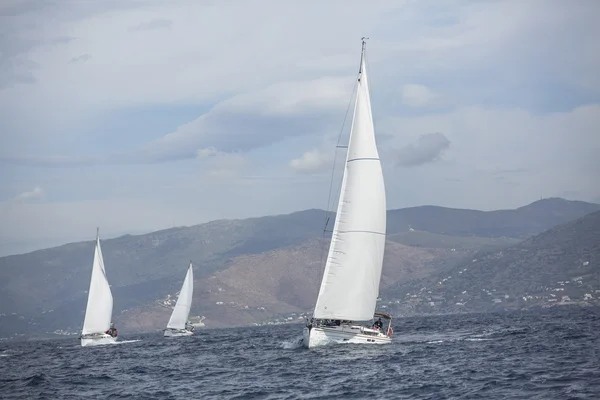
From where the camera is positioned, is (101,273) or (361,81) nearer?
(361,81)

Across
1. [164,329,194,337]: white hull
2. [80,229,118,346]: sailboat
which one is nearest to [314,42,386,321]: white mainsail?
[80,229,118,346]: sailboat

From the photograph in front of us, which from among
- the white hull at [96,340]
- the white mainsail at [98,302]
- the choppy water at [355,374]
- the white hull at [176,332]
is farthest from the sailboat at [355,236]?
the white hull at [176,332]

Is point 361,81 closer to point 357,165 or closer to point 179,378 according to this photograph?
point 357,165

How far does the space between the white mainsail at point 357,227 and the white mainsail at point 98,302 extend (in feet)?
182

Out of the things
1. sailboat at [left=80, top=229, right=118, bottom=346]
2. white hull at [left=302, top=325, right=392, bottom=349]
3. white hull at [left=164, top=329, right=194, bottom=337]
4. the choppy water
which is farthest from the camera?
white hull at [left=164, top=329, right=194, bottom=337]

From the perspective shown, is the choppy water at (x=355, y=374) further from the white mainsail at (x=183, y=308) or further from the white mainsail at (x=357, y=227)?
the white mainsail at (x=183, y=308)

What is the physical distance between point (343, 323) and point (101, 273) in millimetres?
56041

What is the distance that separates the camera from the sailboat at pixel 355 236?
6806 cm

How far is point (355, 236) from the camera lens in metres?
68.1

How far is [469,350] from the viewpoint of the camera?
6769 centimetres

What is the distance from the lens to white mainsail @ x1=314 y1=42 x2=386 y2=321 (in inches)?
2680

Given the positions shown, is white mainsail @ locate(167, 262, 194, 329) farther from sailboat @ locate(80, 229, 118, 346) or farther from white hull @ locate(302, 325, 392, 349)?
white hull @ locate(302, 325, 392, 349)

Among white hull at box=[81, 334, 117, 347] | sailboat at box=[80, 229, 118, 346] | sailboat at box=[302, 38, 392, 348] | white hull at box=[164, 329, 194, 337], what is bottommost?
white hull at box=[164, 329, 194, 337]

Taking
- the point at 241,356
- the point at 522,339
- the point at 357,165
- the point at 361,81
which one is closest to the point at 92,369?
the point at 241,356
